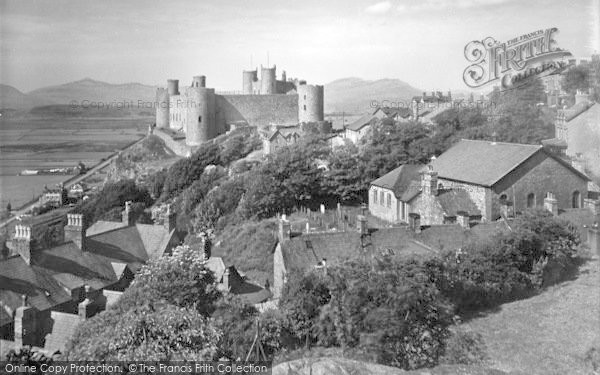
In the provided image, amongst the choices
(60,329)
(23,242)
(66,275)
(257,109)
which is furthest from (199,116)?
(60,329)

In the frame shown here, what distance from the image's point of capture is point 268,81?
5447 centimetres

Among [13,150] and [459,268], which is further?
[459,268]

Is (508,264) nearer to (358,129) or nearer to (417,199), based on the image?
(417,199)

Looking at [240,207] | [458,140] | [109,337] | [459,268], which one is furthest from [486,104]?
[109,337]

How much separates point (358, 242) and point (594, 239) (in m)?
6.76

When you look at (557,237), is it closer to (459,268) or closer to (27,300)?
(459,268)

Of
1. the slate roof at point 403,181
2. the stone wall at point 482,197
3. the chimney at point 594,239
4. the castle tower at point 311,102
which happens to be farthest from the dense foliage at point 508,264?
the castle tower at point 311,102

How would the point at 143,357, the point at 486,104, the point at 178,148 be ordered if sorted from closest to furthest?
the point at 143,357 → the point at 486,104 → the point at 178,148

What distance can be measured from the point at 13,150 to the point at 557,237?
1299 centimetres

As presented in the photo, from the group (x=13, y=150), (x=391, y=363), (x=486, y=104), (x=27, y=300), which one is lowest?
(x=391, y=363)

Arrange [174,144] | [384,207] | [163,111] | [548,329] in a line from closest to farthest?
[548,329] < [384,207] < [174,144] < [163,111]

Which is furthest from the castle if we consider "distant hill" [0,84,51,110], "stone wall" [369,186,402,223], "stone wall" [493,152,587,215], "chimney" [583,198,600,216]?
"distant hill" [0,84,51,110]

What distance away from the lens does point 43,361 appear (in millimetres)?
8227

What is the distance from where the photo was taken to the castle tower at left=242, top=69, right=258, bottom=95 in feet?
186
